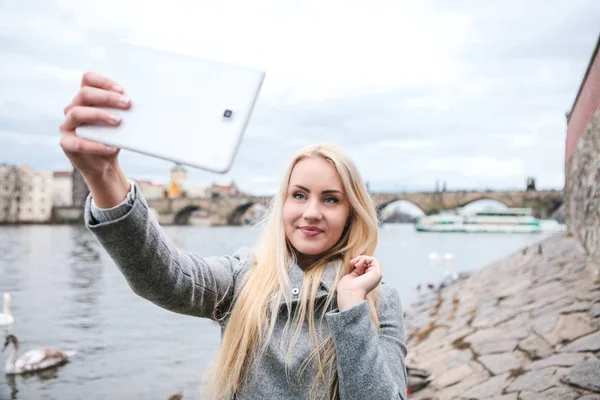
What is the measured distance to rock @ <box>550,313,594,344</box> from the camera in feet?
12.7

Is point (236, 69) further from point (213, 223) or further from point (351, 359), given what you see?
point (213, 223)

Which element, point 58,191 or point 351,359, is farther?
point 58,191

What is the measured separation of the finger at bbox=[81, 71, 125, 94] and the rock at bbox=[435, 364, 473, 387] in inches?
147

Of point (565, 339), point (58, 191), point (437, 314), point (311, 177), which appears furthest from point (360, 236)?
point (58, 191)

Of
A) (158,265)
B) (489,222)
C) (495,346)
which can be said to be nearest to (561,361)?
(495,346)

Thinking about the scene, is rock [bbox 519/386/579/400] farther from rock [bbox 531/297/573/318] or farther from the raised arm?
the raised arm

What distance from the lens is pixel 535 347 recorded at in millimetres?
4070

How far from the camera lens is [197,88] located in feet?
3.54

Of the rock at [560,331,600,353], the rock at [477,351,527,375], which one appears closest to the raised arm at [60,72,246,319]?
the rock at [560,331,600,353]

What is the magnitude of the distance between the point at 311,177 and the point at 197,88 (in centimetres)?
53

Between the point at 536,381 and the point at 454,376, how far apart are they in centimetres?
94

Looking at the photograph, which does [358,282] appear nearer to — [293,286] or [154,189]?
[293,286]

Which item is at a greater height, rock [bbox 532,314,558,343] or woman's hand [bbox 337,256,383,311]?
woman's hand [bbox 337,256,383,311]

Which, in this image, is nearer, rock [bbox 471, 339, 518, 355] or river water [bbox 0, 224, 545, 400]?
rock [bbox 471, 339, 518, 355]
